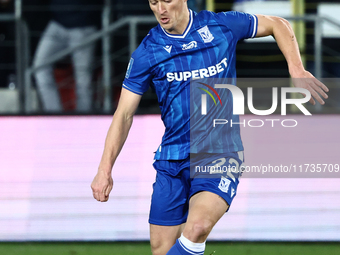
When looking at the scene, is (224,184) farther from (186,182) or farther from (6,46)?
(6,46)

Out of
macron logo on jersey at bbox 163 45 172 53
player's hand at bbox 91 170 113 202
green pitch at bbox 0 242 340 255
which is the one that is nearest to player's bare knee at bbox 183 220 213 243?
player's hand at bbox 91 170 113 202

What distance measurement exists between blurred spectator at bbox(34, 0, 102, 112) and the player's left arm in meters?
2.82

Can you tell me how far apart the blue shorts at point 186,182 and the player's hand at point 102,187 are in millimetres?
415

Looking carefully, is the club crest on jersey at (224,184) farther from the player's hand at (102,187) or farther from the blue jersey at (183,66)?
the player's hand at (102,187)

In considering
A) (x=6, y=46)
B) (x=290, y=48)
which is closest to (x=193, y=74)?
(x=290, y=48)

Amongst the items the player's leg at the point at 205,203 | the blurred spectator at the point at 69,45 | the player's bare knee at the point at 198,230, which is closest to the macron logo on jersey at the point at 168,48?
the player's leg at the point at 205,203

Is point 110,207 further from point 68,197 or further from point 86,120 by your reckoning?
point 86,120

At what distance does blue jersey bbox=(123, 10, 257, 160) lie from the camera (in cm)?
330

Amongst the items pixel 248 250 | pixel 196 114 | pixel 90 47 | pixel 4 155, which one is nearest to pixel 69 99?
pixel 90 47

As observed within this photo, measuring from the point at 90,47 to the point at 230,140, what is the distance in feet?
10.4

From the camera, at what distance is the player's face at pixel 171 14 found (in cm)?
316

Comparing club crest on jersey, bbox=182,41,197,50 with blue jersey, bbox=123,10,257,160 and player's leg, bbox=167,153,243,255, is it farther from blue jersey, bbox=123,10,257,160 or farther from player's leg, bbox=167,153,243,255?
player's leg, bbox=167,153,243,255

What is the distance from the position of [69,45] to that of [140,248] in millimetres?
2442

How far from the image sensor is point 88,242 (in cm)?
529
